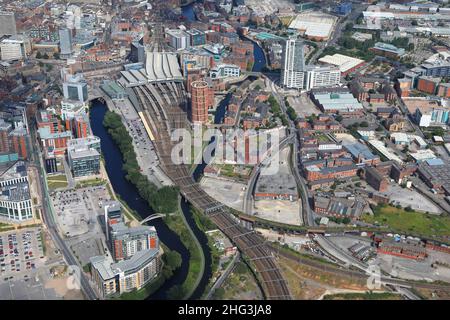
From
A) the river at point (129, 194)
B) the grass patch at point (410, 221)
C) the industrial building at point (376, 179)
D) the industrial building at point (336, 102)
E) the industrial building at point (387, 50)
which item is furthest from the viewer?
the industrial building at point (387, 50)

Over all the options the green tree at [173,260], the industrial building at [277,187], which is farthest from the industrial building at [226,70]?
the green tree at [173,260]

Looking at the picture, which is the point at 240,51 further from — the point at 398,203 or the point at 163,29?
the point at 398,203

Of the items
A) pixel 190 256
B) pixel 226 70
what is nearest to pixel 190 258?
pixel 190 256

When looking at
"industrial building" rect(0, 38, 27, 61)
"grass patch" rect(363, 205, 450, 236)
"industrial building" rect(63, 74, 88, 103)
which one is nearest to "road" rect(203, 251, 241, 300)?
"grass patch" rect(363, 205, 450, 236)

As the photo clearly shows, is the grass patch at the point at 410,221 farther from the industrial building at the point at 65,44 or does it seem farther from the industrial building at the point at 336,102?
the industrial building at the point at 65,44

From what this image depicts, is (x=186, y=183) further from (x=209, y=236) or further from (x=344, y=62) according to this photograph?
(x=344, y=62)

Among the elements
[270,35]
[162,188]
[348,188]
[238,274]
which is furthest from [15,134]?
[270,35]
